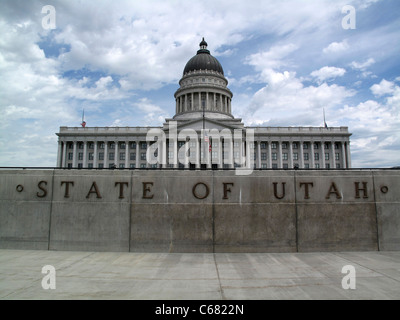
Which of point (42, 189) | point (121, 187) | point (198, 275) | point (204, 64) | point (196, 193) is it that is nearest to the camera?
point (198, 275)

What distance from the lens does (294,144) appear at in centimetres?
7325

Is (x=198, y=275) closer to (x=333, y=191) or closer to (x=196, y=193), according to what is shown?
(x=196, y=193)

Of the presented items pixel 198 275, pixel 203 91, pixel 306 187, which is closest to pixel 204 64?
pixel 203 91

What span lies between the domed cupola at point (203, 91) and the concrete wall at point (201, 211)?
226 ft

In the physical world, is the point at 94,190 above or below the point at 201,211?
above

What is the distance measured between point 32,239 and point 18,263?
2.13 meters

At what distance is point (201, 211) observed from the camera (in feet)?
34.3

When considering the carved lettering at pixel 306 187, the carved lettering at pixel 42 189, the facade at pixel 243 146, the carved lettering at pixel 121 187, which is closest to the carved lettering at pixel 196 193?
the carved lettering at pixel 121 187

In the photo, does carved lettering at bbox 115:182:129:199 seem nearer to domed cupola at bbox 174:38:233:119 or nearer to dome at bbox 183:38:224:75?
domed cupola at bbox 174:38:233:119

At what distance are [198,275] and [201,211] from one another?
3260 mm

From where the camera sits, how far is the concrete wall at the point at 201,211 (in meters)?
10.2
